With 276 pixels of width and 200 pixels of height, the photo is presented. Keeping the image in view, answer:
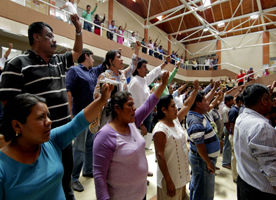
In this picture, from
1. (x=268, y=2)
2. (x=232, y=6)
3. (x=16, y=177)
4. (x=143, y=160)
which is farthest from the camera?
(x=232, y=6)

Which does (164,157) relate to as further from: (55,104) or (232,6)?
(232,6)

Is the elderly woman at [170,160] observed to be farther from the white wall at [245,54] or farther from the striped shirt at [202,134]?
the white wall at [245,54]

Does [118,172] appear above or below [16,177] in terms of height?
below

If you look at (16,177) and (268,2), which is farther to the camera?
(268,2)

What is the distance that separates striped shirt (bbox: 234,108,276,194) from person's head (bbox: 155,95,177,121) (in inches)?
24.4

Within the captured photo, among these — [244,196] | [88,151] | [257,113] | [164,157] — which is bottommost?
[244,196]

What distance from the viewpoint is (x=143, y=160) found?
4.05 feet

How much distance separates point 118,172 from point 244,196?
1.22 metres

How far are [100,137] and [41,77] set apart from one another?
640mm

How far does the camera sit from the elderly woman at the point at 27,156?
28.5 inches

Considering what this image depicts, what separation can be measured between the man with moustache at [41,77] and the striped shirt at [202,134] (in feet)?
4.05

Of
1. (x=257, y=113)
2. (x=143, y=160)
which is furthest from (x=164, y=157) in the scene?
(x=257, y=113)

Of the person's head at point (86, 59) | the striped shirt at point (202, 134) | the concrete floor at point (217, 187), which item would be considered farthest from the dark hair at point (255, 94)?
the person's head at point (86, 59)

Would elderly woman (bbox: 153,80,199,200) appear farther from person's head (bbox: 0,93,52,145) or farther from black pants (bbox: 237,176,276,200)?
person's head (bbox: 0,93,52,145)
